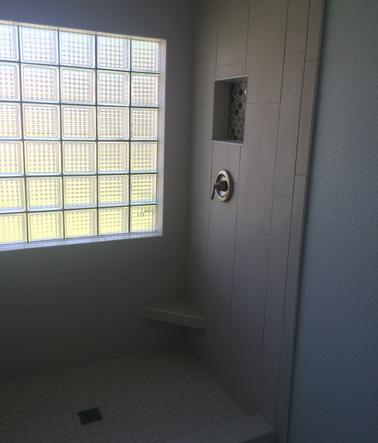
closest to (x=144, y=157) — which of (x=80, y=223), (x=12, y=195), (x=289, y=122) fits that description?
(x=80, y=223)

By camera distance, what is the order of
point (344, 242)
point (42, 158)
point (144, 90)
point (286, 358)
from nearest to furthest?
point (344, 242) → point (286, 358) → point (42, 158) → point (144, 90)

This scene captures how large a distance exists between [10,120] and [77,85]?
1.57 feet

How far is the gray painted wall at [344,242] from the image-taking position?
181 cm

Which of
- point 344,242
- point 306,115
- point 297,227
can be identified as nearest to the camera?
point 344,242

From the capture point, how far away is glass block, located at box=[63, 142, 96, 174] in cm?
295

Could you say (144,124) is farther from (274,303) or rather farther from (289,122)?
(274,303)

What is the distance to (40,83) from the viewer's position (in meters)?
2.81

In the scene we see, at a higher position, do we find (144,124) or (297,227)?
(144,124)

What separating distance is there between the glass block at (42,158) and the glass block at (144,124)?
54 centimetres

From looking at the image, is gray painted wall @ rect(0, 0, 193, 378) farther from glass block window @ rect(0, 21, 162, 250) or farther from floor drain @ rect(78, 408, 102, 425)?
floor drain @ rect(78, 408, 102, 425)

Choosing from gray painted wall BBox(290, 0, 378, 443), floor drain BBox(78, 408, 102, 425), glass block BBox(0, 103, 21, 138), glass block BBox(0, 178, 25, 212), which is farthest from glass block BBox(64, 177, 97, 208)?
gray painted wall BBox(290, 0, 378, 443)

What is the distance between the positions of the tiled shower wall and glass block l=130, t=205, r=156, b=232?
31 cm

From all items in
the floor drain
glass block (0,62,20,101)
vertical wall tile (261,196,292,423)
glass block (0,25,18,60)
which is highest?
glass block (0,25,18,60)

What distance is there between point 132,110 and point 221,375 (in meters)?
1.92
